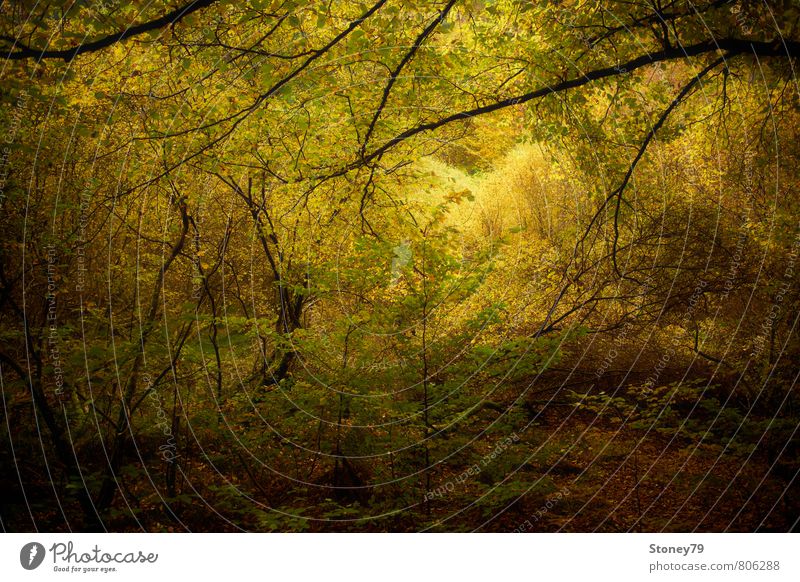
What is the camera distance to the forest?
192 inches

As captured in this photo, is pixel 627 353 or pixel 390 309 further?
pixel 627 353

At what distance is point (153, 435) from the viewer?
6477 millimetres

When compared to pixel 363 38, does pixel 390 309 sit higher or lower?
lower

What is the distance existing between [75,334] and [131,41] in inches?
133

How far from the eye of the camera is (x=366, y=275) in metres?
6.63

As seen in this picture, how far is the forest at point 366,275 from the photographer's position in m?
4.87
